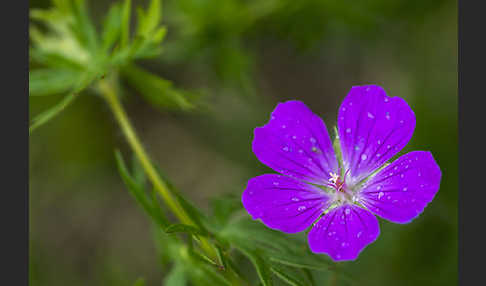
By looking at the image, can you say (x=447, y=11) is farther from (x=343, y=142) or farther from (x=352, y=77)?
(x=343, y=142)

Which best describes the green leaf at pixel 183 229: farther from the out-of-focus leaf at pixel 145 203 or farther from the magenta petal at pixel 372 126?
the magenta petal at pixel 372 126

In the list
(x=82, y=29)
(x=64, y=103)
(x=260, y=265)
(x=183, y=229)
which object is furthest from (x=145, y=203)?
(x=82, y=29)

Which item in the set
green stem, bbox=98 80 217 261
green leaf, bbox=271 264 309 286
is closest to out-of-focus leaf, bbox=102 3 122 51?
green stem, bbox=98 80 217 261

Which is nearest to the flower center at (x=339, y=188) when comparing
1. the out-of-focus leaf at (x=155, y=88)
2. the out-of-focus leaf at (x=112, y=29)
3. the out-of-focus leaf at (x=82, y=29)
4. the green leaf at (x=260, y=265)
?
the green leaf at (x=260, y=265)

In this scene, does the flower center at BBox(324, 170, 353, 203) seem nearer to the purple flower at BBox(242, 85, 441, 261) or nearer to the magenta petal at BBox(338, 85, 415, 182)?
the purple flower at BBox(242, 85, 441, 261)

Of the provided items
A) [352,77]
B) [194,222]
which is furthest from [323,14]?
[194,222]
